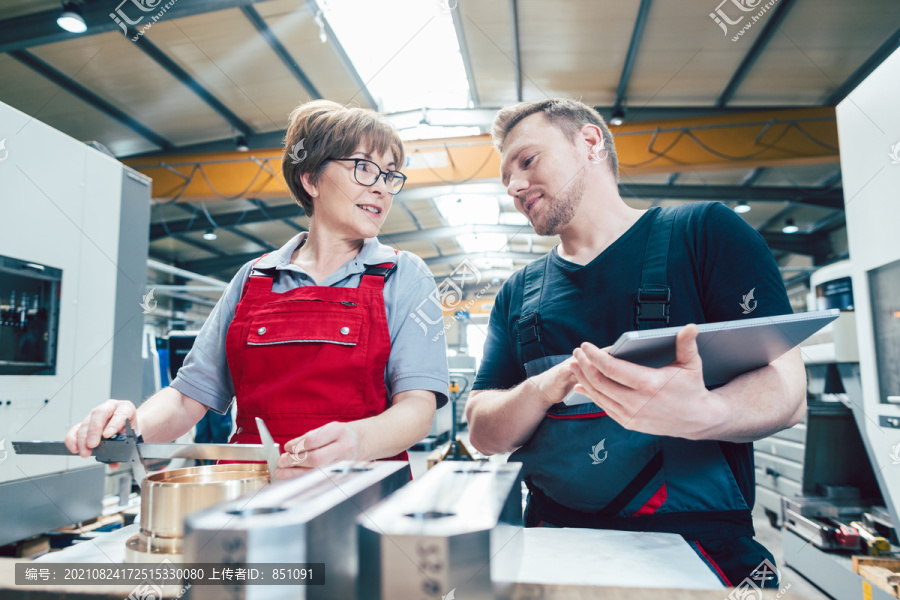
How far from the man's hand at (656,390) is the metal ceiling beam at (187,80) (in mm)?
4365

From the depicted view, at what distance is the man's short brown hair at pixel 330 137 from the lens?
1.22 meters

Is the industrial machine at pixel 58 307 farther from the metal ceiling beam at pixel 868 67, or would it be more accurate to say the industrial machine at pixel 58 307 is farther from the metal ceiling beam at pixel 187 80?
the metal ceiling beam at pixel 868 67

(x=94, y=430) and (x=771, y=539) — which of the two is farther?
(x=771, y=539)

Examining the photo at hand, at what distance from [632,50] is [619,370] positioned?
4472 mm

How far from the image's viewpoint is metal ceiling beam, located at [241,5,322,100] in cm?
397

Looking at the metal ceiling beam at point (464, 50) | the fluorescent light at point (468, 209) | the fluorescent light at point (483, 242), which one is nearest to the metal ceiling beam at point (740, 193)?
the fluorescent light at point (468, 209)

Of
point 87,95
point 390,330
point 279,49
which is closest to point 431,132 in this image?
point 279,49

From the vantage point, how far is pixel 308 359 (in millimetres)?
1114

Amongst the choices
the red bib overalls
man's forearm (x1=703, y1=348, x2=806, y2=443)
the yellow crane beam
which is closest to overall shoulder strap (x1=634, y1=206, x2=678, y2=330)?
A: man's forearm (x1=703, y1=348, x2=806, y2=443)

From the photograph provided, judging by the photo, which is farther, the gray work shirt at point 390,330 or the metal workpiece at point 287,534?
the gray work shirt at point 390,330

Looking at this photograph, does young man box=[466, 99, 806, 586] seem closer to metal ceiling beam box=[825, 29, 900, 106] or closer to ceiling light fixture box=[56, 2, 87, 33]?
ceiling light fixture box=[56, 2, 87, 33]

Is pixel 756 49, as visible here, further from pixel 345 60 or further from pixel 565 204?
pixel 565 204

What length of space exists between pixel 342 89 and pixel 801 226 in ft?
26.0

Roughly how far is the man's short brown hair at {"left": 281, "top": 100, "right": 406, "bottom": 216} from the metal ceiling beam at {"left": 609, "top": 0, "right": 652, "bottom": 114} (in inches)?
136
